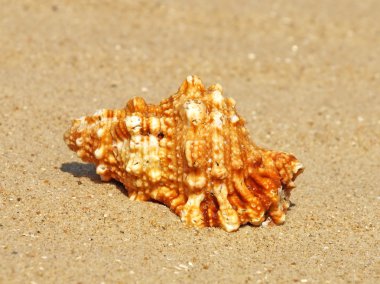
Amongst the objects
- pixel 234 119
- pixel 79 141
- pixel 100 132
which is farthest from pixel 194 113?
pixel 79 141

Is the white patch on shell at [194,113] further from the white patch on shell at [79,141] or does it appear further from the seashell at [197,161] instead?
the white patch on shell at [79,141]

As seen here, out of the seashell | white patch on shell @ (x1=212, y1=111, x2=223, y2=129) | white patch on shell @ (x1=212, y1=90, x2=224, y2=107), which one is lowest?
the seashell

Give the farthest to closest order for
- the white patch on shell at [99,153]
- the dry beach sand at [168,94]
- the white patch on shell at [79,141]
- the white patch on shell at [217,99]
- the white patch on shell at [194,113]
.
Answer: the white patch on shell at [79,141] < the white patch on shell at [99,153] < the white patch on shell at [217,99] < the white patch on shell at [194,113] < the dry beach sand at [168,94]

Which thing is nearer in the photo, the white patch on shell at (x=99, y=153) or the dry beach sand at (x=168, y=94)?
the dry beach sand at (x=168, y=94)

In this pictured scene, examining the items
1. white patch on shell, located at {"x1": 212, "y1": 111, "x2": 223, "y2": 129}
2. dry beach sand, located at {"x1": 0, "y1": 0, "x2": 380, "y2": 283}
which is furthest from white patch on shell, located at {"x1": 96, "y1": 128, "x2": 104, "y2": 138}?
white patch on shell, located at {"x1": 212, "y1": 111, "x2": 223, "y2": 129}

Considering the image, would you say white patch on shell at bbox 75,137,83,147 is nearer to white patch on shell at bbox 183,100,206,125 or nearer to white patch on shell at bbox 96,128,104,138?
white patch on shell at bbox 96,128,104,138

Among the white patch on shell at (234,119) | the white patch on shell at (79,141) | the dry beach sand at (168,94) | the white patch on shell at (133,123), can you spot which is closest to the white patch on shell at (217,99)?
the white patch on shell at (234,119)
